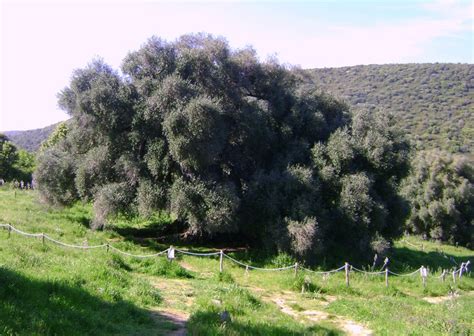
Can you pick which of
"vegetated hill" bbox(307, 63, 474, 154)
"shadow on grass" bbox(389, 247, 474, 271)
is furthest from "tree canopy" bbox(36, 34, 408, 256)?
"vegetated hill" bbox(307, 63, 474, 154)

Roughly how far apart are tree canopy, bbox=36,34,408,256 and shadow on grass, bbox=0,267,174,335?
9.76 m

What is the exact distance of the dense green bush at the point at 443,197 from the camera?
4331 cm

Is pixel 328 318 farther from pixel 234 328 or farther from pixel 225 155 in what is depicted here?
pixel 225 155

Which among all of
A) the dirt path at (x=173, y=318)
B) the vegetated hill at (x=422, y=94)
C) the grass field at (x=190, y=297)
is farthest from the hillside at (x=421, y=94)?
the dirt path at (x=173, y=318)

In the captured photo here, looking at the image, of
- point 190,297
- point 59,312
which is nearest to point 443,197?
point 190,297

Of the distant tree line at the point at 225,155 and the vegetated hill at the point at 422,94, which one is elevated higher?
the vegetated hill at the point at 422,94

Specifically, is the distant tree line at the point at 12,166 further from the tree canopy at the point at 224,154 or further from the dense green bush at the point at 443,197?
the dense green bush at the point at 443,197

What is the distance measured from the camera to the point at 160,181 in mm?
22094

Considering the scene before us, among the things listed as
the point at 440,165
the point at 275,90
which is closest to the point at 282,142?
the point at 275,90

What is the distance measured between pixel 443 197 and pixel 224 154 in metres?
28.8

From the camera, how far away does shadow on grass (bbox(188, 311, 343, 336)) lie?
8836 mm

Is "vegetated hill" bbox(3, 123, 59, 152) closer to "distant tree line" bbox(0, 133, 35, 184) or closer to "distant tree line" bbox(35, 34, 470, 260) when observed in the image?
"distant tree line" bbox(0, 133, 35, 184)

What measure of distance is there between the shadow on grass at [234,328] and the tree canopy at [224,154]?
918 cm

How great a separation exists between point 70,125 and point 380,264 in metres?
16.7
